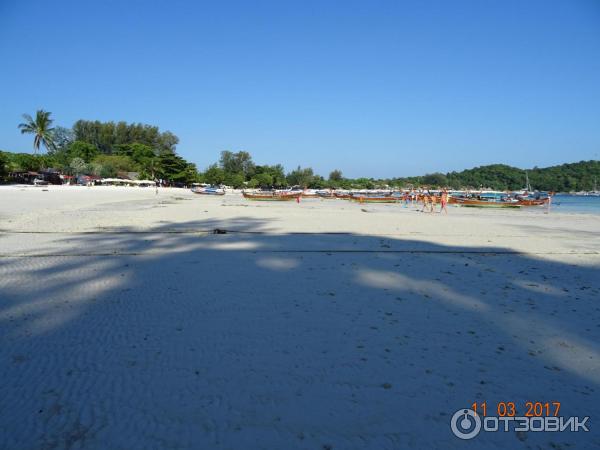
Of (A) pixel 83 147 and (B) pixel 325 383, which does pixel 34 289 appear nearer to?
→ (B) pixel 325 383

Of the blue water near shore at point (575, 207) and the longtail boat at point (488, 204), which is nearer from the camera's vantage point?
the blue water near shore at point (575, 207)

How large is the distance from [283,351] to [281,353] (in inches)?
1.9

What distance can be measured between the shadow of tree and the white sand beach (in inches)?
0.6

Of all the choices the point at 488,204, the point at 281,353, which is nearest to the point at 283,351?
the point at 281,353

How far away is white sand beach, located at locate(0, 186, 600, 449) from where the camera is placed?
2.33 m

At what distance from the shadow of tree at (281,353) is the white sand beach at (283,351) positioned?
2 centimetres

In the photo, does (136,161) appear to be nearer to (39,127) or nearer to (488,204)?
(39,127)

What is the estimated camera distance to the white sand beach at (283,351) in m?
2.33

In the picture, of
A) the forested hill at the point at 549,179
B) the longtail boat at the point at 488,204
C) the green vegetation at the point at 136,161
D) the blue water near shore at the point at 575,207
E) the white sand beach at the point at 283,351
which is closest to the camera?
the white sand beach at the point at 283,351

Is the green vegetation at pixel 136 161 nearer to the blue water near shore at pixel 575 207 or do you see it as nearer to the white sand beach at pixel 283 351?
the white sand beach at pixel 283 351

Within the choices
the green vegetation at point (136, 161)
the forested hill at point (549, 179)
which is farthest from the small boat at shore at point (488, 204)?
the forested hill at point (549, 179)

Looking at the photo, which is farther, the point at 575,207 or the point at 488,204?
the point at 575,207

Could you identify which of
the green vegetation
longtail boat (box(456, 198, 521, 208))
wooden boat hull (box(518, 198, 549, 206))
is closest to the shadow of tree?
longtail boat (box(456, 198, 521, 208))

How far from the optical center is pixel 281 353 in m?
3.33
